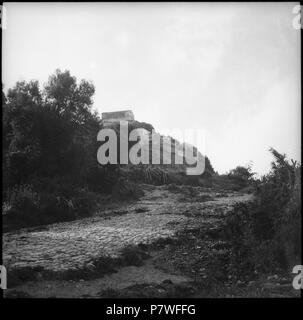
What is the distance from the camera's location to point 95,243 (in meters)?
13.8

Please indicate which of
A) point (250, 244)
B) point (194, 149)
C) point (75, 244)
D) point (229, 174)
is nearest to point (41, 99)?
point (75, 244)

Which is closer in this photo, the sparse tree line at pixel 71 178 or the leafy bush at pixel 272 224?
the leafy bush at pixel 272 224

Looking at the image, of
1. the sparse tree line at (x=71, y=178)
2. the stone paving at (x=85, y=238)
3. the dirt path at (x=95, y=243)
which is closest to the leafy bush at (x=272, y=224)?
the sparse tree line at (x=71, y=178)

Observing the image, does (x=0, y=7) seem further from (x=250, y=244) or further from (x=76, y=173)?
(x=76, y=173)

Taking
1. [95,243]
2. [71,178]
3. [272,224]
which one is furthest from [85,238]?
→ [71,178]

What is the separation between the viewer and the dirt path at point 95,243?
9.53 m

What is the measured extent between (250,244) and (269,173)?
4.13m

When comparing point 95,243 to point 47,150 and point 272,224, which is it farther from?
point 47,150

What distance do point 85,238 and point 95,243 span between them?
97 cm

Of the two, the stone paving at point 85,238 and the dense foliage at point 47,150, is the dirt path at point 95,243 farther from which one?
the dense foliage at point 47,150

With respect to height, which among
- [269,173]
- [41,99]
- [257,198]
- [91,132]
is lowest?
[257,198]

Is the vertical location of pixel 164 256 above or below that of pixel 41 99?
below

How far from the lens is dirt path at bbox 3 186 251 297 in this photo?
9531 millimetres
